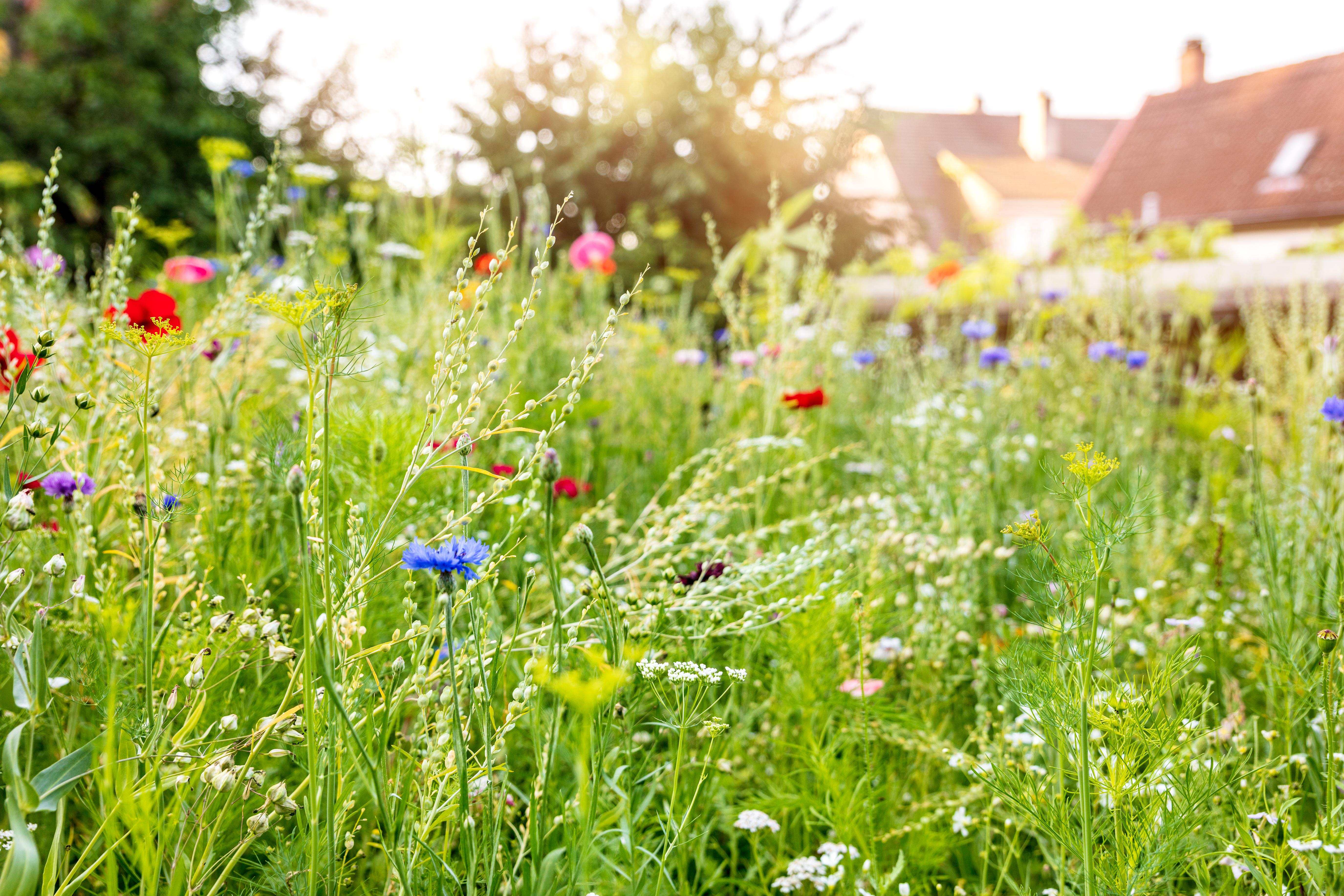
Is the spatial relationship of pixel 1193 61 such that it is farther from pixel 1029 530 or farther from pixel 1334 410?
pixel 1029 530

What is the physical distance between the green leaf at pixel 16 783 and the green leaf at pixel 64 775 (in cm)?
4

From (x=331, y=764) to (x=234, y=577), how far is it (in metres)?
0.83

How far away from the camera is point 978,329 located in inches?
132

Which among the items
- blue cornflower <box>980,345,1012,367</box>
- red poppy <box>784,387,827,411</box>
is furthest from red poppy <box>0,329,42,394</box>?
blue cornflower <box>980,345,1012,367</box>

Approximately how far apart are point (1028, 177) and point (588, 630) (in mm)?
35818

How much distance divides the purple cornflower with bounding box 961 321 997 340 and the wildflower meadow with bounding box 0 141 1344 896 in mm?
679

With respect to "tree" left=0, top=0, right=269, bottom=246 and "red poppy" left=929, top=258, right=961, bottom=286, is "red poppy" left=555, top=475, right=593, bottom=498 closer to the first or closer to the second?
"red poppy" left=929, top=258, right=961, bottom=286

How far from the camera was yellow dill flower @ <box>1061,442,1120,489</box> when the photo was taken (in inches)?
36.7

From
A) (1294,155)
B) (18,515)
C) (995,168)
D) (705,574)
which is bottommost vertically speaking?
(705,574)

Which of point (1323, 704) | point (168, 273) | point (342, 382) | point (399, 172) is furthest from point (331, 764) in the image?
point (399, 172)

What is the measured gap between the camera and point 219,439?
1.66m

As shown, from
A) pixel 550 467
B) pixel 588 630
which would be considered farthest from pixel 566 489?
pixel 550 467

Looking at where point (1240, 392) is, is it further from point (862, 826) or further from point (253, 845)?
point (253, 845)

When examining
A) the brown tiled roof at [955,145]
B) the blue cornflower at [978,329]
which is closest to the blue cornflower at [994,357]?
the blue cornflower at [978,329]
